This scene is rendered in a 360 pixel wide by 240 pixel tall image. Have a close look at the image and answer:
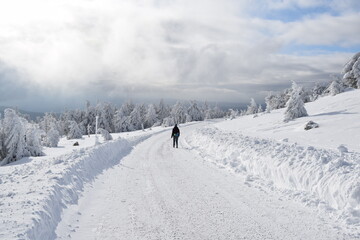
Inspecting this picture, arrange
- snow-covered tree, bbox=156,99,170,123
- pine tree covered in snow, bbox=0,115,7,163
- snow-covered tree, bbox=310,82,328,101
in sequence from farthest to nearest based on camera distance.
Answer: snow-covered tree, bbox=156,99,170,123, snow-covered tree, bbox=310,82,328,101, pine tree covered in snow, bbox=0,115,7,163

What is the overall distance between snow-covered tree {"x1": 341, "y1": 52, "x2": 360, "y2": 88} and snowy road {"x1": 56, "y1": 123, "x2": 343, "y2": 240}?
134 ft

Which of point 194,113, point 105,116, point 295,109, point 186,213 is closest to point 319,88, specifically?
point 194,113

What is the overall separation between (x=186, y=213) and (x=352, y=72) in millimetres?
45825

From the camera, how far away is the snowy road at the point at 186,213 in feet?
17.9

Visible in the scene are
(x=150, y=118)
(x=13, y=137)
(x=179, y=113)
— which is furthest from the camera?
(x=179, y=113)

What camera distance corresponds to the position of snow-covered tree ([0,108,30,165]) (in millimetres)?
25875

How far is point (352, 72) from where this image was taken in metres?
42.0

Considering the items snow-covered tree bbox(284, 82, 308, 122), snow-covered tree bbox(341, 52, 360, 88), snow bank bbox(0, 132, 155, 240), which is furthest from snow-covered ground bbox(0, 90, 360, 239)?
snow-covered tree bbox(341, 52, 360, 88)

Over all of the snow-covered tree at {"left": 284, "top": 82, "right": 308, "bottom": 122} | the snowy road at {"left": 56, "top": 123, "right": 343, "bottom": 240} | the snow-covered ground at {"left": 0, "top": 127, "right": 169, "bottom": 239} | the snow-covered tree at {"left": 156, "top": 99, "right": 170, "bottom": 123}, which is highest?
the snow-covered tree at {"left": 156, "top": 99, "right": 170, "bottom": 123}

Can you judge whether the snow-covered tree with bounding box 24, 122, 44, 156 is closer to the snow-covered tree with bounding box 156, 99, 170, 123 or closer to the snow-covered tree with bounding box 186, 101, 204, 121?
the snow-covered tree with bounding box 186, 101, 204, 121

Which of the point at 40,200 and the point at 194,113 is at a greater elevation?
the point at 194,113

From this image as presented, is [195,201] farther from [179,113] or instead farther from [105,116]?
[179,113]

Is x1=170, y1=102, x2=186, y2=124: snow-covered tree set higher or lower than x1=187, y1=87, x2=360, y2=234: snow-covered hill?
higher

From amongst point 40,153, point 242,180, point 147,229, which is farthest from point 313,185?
point 40,153
